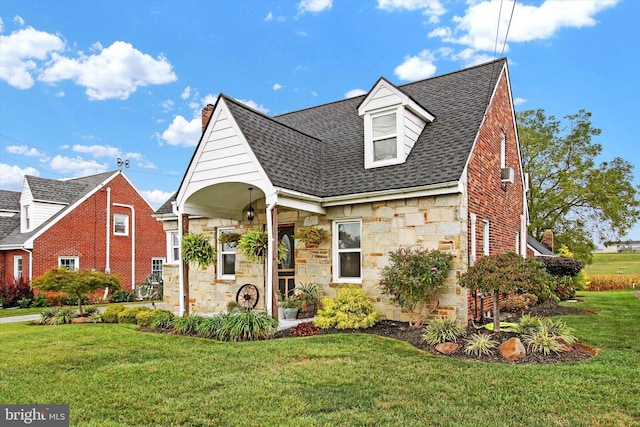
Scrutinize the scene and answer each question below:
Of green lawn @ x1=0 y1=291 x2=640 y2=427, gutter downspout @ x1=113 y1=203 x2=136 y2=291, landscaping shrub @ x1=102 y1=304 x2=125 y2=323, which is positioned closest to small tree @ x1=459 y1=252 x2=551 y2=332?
green lawn @ x1=0 y1=291 x2=640 y2=427

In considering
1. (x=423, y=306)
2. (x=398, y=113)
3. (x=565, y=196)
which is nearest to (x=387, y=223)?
(x=423, y=306)

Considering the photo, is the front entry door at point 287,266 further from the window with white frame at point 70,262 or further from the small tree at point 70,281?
the window with white frame at point 70,262

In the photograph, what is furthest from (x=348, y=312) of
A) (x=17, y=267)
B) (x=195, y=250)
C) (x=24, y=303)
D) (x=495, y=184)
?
(x=17, y=267)

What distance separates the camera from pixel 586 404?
461 cm

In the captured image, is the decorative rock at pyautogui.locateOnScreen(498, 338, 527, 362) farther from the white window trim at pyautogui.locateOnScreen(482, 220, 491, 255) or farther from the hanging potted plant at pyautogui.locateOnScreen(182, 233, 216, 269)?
the hanging potted plant at pyautogui.locateOnScreen(182, 233, 216, 269)

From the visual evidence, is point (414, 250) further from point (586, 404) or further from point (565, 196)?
point (565, 196)

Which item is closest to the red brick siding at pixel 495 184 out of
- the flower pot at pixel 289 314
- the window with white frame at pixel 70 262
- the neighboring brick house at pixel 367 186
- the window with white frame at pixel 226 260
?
the neighboring brick house at pixel 367 186

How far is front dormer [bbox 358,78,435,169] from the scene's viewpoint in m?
10.7

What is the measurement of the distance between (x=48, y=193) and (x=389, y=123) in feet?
→ 66.4

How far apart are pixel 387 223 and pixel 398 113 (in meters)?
2.88

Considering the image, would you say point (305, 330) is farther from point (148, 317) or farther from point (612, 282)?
point (612, 282)

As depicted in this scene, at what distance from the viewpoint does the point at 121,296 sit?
73.4 ft

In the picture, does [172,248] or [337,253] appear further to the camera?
[172,248]

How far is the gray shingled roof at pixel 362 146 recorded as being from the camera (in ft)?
32.5
